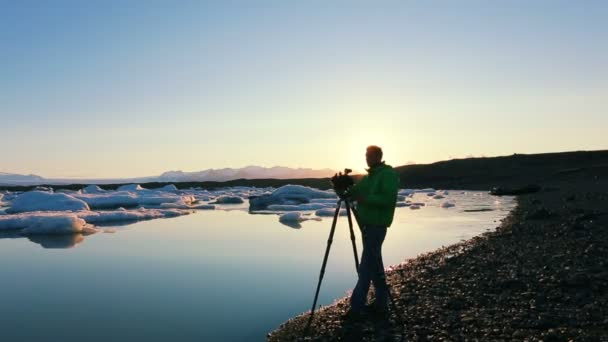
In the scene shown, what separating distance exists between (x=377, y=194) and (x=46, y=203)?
78.0 feet

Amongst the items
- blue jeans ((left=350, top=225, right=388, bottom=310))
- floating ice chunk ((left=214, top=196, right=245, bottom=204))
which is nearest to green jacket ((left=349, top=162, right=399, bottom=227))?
blue jeans ((left=350, top=225, right=388, bottom=310))

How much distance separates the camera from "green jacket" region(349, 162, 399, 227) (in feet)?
20.2

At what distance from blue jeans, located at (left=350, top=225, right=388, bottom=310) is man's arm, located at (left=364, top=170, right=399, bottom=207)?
361 millimetres

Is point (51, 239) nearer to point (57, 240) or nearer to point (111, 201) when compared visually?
point (57, 240)

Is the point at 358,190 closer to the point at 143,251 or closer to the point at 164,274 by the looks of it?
the point at 164,274

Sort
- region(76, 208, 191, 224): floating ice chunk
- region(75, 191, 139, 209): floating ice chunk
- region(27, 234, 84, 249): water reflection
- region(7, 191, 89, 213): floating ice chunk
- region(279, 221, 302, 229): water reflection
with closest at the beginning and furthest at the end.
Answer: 1. region(27, 234, 84, 249): water reflection
2. region(279, 221, 302, 229): water reflection
3. region(76, 208, 191, 224): floating ice chunk
4. region(7, 191, 89, 213): floating ice chunk
5. region(75, 191, 139, 209): floating ice chunk

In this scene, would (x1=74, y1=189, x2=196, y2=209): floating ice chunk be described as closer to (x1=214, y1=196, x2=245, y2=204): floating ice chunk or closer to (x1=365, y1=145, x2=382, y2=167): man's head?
(x1=214, y1=196, x2=245, y2=204): floating ice chunk

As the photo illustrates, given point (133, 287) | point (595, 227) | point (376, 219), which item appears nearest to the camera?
point (376, 219)

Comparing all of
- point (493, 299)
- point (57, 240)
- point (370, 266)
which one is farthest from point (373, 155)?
point (57, 240)

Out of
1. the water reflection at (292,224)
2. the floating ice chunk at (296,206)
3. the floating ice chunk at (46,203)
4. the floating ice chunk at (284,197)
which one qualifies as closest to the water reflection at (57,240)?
the floating ice chunk at (46,203)

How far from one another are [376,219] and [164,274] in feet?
18.7

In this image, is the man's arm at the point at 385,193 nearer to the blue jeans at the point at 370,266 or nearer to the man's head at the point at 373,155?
the man's head at the point at 373,155

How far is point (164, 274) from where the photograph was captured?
33.8 feet

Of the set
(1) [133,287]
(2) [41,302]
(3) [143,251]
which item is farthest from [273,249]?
(2) [41,302]
